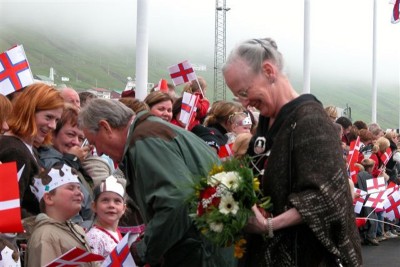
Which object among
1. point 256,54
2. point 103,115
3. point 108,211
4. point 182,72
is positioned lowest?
point 108,211

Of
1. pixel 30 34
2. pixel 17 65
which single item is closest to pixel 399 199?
pixel 17 65

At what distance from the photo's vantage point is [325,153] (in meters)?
3.69

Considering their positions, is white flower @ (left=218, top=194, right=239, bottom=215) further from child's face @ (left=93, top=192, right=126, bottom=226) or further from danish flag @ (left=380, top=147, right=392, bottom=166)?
danish flag @ (left=380, top=147, right=392, bottom=166)

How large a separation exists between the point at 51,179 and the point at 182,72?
6.03m

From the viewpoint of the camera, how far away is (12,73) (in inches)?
280

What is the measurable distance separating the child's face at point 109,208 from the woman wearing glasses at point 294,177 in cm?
229

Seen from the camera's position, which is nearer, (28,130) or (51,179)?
(51,179)

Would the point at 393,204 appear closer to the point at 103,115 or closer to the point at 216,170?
the point at 103,115

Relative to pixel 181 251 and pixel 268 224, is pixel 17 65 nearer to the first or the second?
pixel 181 251

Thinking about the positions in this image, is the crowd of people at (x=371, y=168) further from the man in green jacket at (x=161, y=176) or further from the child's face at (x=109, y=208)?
the man in green jacket at (x=161, y=176)

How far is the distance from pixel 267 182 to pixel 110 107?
115 cm

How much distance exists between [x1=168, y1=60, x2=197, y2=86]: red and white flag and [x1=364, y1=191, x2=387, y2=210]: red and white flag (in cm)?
321

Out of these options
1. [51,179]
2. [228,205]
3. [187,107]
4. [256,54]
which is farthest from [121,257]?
[187,107]

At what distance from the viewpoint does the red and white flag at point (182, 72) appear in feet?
37.1
